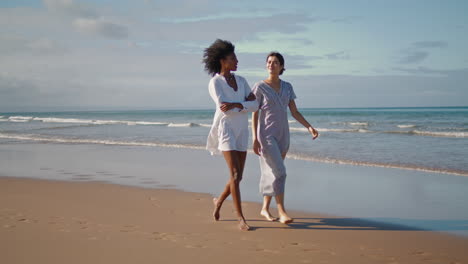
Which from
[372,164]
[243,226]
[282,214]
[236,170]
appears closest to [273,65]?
[236,170]

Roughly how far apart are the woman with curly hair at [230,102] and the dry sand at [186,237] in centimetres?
56

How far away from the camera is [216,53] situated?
429 centimetres

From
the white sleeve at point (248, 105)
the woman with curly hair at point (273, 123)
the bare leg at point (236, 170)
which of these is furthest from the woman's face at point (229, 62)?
the bare leg at point (236, 170)

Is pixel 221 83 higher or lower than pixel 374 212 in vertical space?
higher

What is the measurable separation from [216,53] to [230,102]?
0.56 m

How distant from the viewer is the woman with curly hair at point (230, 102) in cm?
419

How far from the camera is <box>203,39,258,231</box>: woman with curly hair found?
4188mm

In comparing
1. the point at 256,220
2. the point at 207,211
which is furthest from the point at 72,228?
the point at 256,220

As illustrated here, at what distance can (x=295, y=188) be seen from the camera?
662 centimetres

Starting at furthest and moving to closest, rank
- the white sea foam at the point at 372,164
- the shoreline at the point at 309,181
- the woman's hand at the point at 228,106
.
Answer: the white sea foam at the point at 372,164 < the shoreline at the point at 309,181 < the woman's hand at the point at 228,106

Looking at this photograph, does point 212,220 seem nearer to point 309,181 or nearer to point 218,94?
point 218,94

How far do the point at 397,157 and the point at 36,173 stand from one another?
8487mm

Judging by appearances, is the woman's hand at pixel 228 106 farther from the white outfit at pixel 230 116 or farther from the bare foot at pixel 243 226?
the bare foot at pixel 243 226

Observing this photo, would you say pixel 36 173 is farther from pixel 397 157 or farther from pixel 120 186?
pixel 397 157
